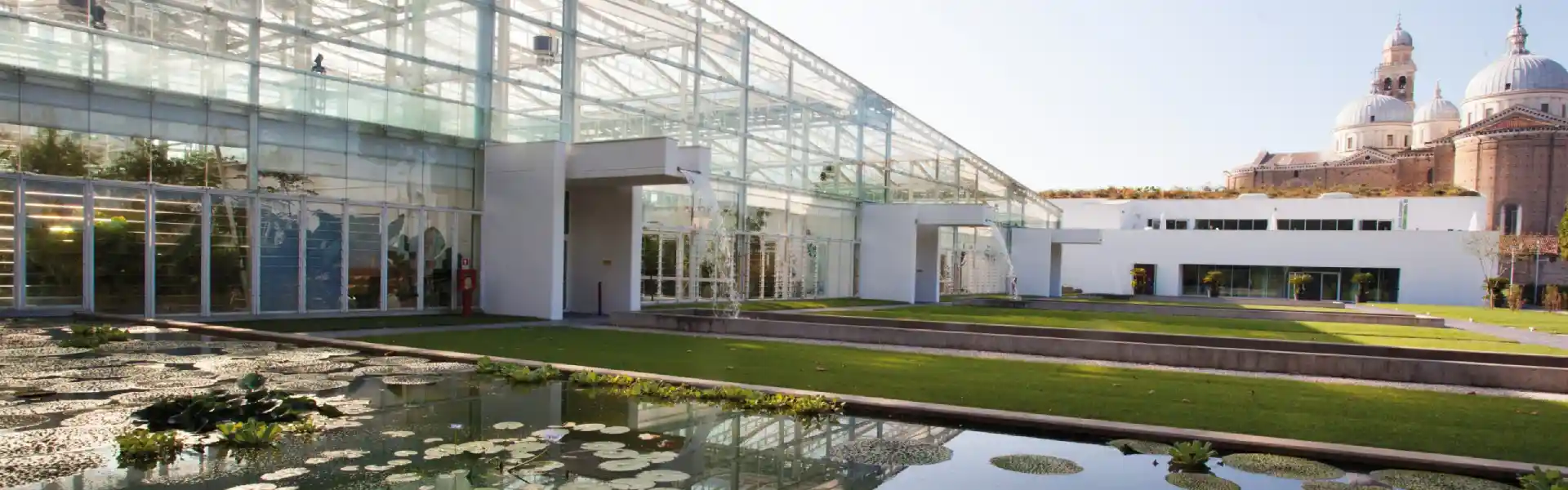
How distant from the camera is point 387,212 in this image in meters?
20.7

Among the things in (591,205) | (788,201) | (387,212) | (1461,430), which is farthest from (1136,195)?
(1461,430)

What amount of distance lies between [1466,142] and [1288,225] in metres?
29.4

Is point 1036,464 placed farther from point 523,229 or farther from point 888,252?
point 888,252

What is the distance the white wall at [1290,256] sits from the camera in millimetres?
53375

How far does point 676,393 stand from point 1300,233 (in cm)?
5628

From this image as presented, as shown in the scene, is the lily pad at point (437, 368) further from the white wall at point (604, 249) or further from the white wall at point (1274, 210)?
the white wall at point (1274, 210)

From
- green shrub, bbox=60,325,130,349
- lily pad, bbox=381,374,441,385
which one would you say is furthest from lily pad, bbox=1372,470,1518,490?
green shrub, bbox=60,325,130,349

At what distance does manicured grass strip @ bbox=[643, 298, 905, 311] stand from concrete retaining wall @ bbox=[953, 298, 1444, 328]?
4133 mm

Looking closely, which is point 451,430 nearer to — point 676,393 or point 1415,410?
point 676,393

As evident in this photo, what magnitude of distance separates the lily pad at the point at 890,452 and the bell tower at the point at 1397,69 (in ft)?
410

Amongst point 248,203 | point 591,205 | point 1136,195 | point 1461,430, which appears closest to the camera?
point 1461,430

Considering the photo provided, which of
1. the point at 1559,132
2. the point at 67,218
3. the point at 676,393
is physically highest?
the point at 1559,132

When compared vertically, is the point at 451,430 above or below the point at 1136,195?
below

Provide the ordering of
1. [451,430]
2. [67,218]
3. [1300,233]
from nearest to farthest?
[451,430], [67,218], [1300,233]
